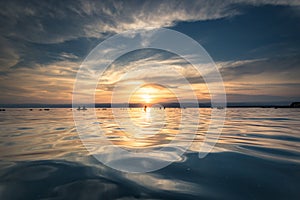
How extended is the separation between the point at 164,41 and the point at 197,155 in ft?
47.6

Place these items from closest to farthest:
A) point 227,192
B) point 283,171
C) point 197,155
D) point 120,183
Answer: point 227,192 < point 120,183 < point 283,171 < point 197,155

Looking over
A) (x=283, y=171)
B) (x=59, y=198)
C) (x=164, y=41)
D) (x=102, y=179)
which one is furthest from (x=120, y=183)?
(x=164, y=41)

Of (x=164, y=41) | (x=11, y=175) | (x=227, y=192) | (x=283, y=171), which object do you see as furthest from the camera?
(x=164, y=41)

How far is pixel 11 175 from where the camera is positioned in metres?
3.80

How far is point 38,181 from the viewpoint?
353 centimetres

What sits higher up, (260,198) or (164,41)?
(164,41)

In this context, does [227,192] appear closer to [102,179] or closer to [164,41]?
[102,179]

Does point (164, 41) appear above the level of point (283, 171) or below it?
above

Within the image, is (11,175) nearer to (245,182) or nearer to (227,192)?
(227,192)

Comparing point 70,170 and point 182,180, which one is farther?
point 70,170

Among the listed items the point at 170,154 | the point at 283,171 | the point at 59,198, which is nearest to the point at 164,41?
the point at 170,154

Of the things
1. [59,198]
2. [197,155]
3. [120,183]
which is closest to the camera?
[59,198]

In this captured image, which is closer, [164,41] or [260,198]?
[260,198]

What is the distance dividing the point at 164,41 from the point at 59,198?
1701 cm
